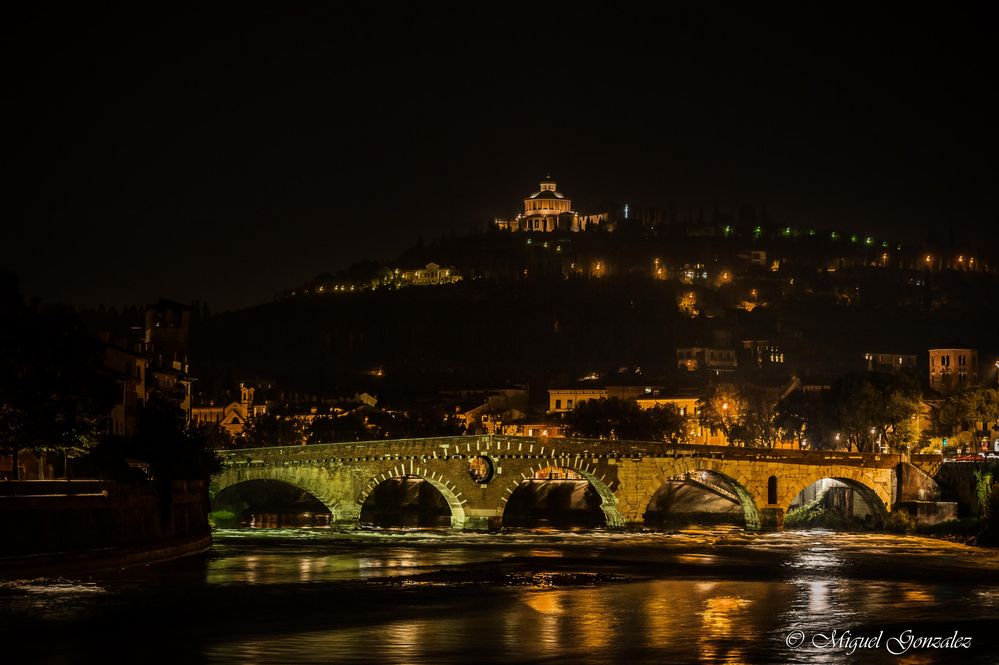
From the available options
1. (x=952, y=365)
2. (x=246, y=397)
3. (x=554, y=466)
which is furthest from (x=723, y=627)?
(x=246, y=397)

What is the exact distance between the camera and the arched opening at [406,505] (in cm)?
10938

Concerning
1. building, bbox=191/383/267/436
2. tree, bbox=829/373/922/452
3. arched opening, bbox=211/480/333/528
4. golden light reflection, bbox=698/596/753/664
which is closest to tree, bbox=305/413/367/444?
building, bbox=191/383/267/436

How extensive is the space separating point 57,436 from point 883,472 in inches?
2148

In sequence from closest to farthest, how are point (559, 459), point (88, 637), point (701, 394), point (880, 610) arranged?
1. point (88, 637)
2. point (880, 610)
3. point (559, 459)
4. point (701, 394)

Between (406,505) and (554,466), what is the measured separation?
117 ft

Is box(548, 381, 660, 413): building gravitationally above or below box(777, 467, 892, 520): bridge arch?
above

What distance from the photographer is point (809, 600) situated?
54375 mm

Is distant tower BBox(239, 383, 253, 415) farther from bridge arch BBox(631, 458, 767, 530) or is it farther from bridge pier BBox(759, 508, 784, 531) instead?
bridge pier BBox(759, 508, 784, 531)

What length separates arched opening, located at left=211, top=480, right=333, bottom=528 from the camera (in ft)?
332

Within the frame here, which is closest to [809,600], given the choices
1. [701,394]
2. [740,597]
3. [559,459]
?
[740,597]

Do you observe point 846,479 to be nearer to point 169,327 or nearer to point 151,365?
point 151,365

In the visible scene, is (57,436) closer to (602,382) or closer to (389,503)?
(389,503)

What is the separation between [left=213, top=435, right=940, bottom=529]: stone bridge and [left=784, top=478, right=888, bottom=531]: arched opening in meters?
0.63

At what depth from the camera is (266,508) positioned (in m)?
122
